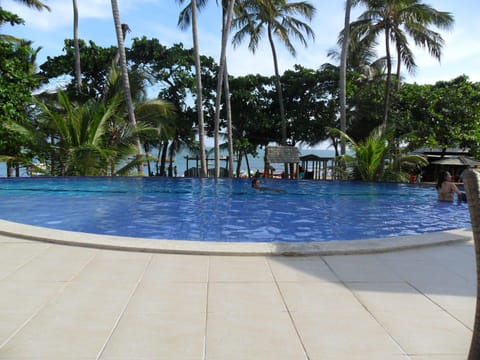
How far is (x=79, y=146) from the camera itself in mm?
13906

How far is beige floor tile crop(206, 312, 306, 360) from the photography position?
2.15 metres

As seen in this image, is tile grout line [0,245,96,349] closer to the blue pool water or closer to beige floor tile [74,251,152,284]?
beige floor tile [74,251,152,284]

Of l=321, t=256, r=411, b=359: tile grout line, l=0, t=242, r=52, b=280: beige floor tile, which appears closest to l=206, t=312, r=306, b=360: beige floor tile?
l=321, t=256, r=411, b=359: tile grout line

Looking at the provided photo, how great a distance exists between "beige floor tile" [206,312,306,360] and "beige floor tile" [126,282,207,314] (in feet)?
0.81

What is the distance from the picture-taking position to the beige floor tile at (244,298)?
2.75m

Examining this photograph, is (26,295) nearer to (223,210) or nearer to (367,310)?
(367,310)

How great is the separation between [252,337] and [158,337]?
607mm

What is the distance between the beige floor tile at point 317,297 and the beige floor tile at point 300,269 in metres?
0.15

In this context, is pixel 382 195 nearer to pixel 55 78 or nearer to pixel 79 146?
pixel 79 146

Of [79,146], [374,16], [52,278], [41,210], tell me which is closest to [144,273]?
[52,278]

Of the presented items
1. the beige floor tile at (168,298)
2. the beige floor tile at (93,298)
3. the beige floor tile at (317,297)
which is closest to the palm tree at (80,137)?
the beige floor tile at (93,298)

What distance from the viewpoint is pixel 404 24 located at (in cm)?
1872

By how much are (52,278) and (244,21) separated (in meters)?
20.9

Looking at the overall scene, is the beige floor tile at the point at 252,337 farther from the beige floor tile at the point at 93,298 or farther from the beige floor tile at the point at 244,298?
the beige floor tile at the point at 93,298
